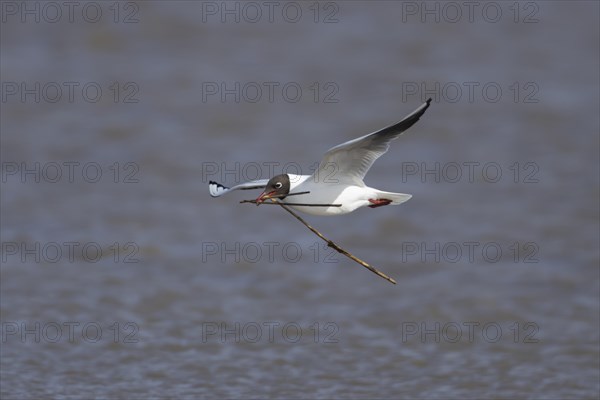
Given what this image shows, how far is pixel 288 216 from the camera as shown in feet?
57.5

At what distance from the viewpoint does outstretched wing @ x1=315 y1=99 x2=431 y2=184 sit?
8266 mm

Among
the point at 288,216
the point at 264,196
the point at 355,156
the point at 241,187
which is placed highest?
the point at 288,216

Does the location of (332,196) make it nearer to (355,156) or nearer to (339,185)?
(339,185)

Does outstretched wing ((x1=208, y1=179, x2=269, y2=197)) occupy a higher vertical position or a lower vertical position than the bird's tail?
higher

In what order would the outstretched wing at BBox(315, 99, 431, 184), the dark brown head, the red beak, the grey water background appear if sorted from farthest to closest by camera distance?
1. the grey water background
2. the outstretched wing at BBox(315, 99, 431, 184)
3. the dark brown head
4. the red beak

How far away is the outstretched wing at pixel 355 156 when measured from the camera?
827 centimetres

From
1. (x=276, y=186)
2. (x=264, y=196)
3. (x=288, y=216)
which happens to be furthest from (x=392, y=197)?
(x=288, y=216)

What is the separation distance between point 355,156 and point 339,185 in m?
0.24

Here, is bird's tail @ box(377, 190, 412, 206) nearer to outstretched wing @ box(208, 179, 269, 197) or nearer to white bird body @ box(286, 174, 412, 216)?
white bird body @ box(286, 174, 412, 216)

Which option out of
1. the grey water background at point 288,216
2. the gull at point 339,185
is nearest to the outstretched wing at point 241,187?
the gull at point 339,185

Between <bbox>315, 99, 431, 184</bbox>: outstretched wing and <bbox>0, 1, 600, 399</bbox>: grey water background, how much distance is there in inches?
194

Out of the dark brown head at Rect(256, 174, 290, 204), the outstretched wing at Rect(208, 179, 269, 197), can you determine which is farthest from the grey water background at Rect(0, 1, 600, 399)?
the dark brown head at Rect(256, 174, 290, 204)

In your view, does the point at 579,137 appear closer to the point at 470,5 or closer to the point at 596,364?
the point at 470,5

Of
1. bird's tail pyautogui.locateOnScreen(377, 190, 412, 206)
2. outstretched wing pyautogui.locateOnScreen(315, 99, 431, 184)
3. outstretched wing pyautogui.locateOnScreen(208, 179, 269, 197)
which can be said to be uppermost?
outstretched wing pyautogui.locateOnScreen(315, 99, 431, 184)
